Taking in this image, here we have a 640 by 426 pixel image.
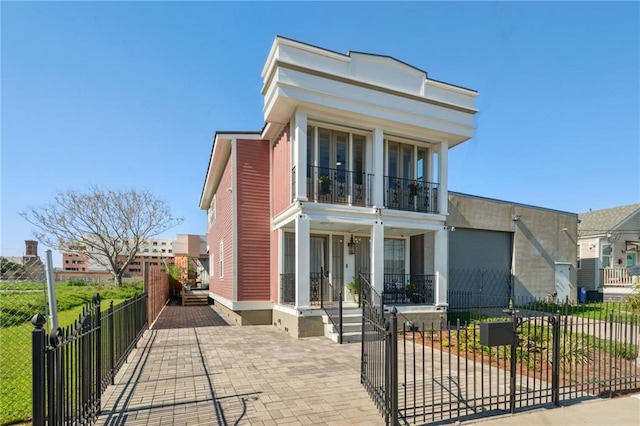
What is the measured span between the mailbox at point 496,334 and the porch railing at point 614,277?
21.5 m

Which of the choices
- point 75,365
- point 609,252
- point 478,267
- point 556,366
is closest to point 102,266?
point 478,267

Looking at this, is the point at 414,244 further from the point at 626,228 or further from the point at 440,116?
the point at 626,228

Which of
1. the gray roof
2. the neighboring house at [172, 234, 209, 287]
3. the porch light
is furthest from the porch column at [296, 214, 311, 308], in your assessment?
the gray roof

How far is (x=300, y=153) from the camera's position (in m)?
9.62

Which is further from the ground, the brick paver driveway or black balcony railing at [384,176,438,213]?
black balcony railing at [384,176,438,213]

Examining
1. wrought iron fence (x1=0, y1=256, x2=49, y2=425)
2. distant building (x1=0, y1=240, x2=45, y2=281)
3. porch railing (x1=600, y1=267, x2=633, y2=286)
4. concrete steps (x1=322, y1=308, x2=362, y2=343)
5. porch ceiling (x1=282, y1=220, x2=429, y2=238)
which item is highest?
porch ceiling (x1=282, y1=220, x2=429, y2=238)

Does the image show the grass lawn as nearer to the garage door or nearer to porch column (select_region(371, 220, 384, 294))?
porch column (select_region(371, 220, 384, 294))

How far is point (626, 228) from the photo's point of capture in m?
22.4

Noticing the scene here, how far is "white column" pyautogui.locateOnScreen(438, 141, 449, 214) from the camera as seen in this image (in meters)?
11.6

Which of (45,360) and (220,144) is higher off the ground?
(220,144)

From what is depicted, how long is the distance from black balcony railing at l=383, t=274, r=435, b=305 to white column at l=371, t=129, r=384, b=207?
3024mm

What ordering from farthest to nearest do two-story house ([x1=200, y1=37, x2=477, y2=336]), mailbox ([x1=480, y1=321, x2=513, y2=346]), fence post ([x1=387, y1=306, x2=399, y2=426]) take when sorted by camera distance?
two-story house ([x1=200, y1=37, x2=477, y2=336]) → mailbox ([x1=480, y1=321, x2=513, y2=346]) → fence post ([x1=387, y1=306, x2=399, y2=426])

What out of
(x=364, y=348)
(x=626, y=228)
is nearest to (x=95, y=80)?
(x=364, y=348)

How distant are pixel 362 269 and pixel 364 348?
6654mm
